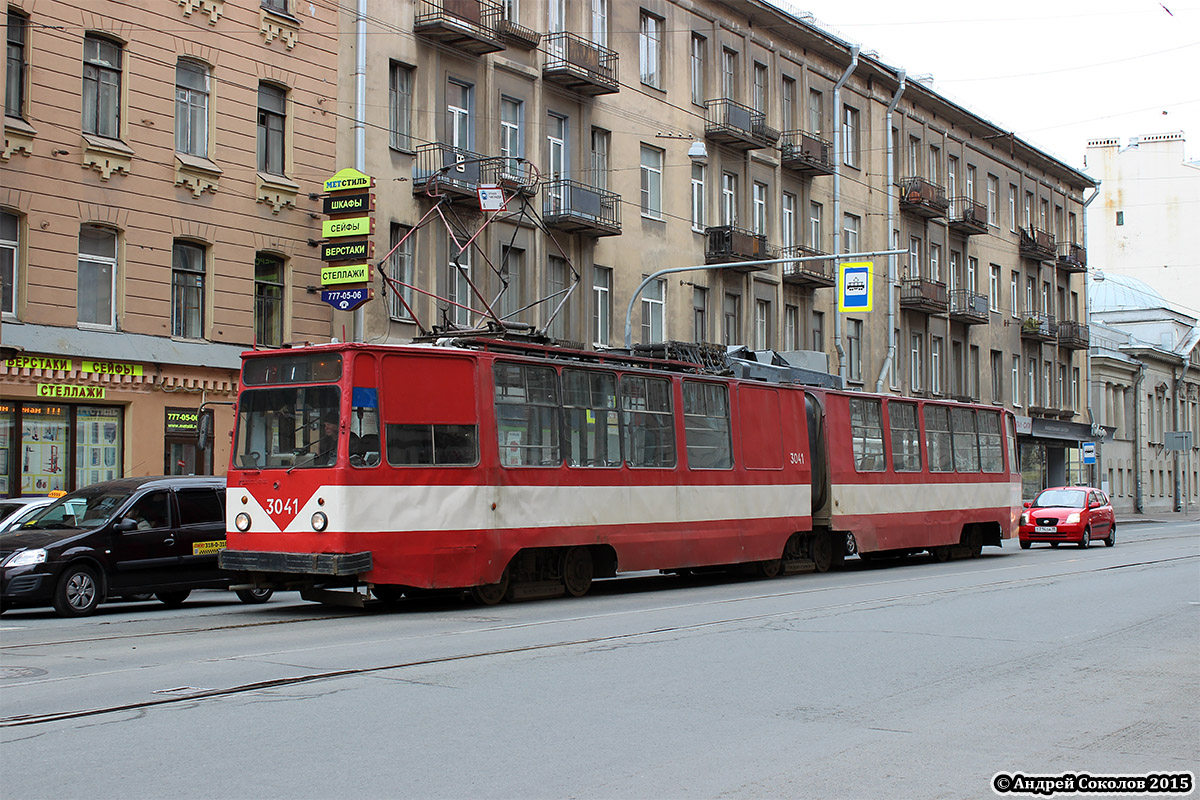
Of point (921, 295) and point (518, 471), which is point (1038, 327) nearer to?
point (921, 295)

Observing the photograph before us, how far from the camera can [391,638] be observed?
503 inches

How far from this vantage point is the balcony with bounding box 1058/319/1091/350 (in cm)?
6259

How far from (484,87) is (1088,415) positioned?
45665 millimetres

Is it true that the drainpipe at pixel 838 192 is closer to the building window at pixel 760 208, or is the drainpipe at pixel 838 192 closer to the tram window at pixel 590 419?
the building window at pixel 760 208

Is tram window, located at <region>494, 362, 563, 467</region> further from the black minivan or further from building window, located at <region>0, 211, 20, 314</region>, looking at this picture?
building window, located at <region>0, 211, 20, 314</region>

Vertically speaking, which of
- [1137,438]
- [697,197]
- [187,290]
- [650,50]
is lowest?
[1137,438]

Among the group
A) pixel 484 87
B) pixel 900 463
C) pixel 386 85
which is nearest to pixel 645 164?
pixel 484 87

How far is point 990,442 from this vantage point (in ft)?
97.0

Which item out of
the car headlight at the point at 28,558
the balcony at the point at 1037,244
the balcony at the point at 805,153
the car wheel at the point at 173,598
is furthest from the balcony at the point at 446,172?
the balcony at the point at 1037,244

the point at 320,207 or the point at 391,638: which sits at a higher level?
the point at 320,207

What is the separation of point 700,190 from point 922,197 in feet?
46.2

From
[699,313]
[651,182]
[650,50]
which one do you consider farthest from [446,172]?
[699,313]

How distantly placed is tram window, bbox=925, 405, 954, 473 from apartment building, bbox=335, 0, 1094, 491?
24.5ft

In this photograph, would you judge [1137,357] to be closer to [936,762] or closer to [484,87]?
[484,87]
